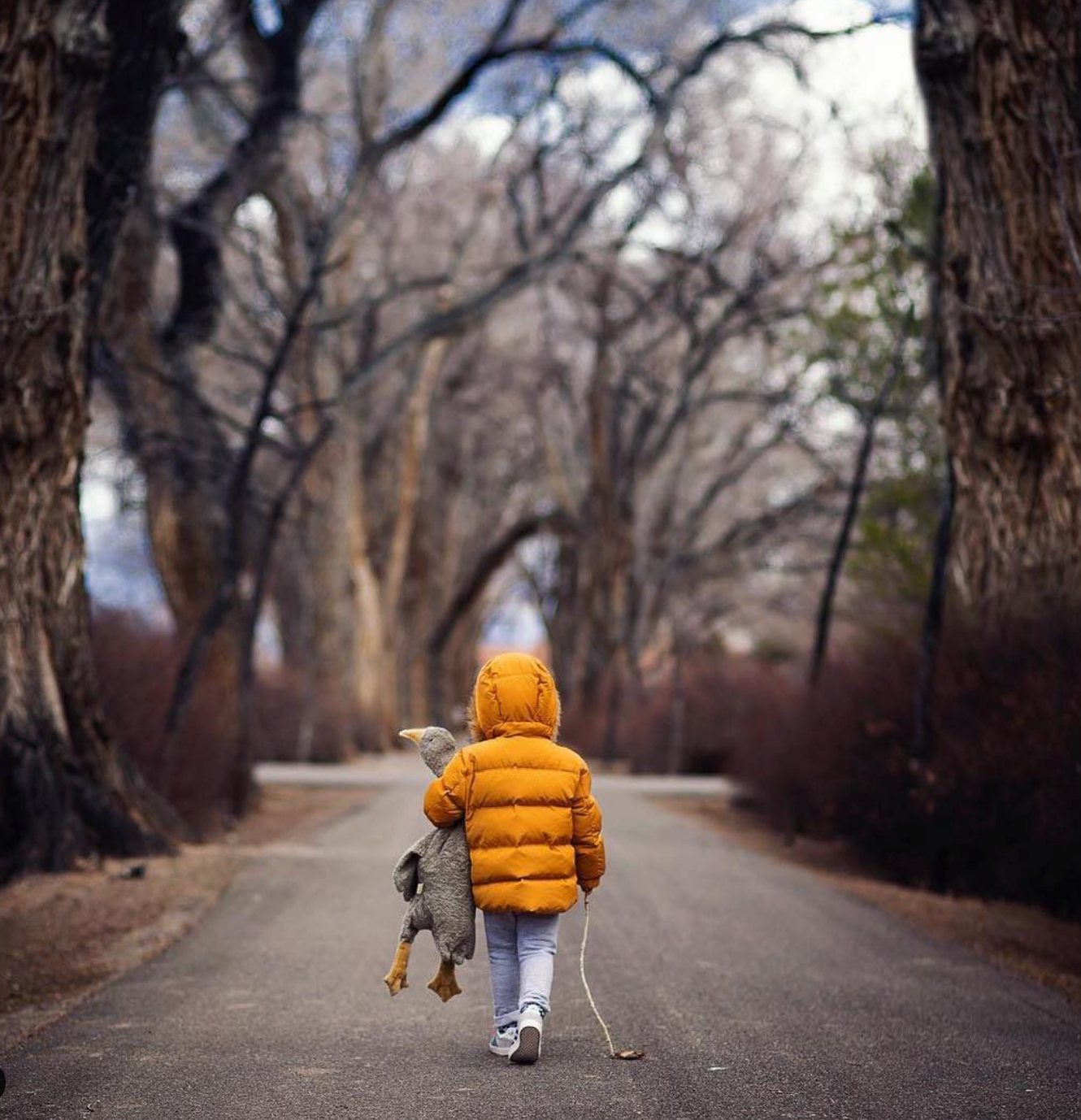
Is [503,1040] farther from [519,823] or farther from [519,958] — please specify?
[519,823]

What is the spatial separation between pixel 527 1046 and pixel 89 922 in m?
4.69

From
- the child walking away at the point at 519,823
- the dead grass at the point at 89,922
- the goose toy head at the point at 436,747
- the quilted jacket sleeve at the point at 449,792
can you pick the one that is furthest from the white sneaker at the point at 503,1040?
the dead grass at the point at 89,922

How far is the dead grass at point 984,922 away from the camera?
9023 millimetres

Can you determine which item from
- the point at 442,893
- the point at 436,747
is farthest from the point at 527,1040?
the point at 436,747

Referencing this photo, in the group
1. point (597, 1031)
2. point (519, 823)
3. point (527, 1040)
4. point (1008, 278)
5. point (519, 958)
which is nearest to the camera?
point (527, 1040)

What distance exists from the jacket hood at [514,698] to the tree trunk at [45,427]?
5.71 m

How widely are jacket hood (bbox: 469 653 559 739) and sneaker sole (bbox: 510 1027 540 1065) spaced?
1.06 m

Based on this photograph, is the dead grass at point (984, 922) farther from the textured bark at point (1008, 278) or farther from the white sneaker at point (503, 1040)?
the white sneaker at point (503, 1040)

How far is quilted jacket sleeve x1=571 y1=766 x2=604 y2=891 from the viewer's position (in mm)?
6320

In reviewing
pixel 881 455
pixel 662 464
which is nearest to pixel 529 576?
pixel 662 464

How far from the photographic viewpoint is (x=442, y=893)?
6336 millimetres

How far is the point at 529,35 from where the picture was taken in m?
23.3

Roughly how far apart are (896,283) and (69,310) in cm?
1011

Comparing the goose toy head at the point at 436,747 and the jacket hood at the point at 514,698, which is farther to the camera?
the goose toy head at the point at 436,747
